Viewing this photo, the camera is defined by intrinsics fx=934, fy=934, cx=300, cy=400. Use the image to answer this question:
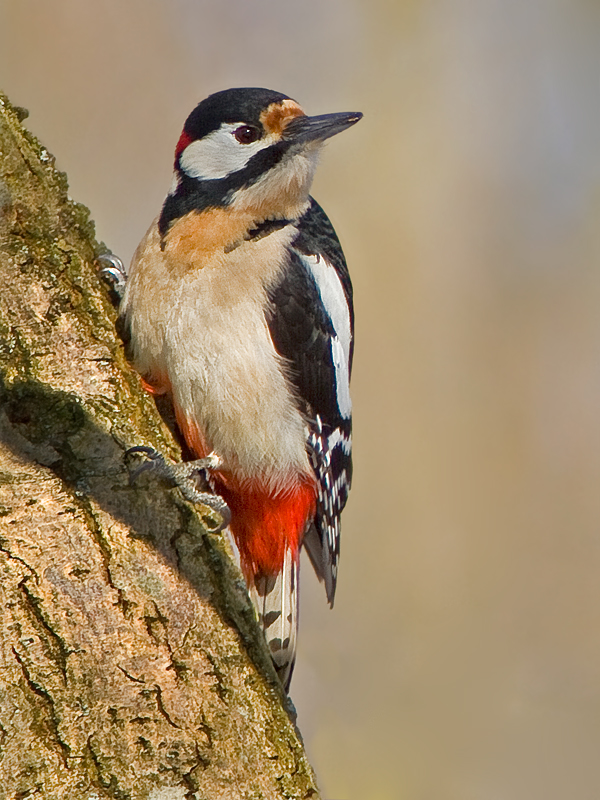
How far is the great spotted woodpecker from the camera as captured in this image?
2977mm

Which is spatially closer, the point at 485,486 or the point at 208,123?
the point at 208,123

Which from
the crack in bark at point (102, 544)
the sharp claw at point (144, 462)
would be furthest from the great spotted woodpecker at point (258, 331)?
the crack in bark at point (102, 544)

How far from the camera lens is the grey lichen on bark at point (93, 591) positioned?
2156mm

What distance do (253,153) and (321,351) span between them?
738 millimetres

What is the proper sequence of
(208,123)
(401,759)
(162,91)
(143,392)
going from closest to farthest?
(143,392) < (208,123) < (401,759) < (162,91)

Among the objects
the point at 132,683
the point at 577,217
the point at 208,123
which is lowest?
the point at 132,683

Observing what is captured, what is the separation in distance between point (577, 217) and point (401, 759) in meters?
3.65

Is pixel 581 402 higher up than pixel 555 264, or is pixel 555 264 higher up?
pixel 555 264

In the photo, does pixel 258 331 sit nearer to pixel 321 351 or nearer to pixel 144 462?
pixel 321 351

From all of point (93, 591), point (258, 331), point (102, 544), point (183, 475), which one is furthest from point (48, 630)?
point (258, 331)

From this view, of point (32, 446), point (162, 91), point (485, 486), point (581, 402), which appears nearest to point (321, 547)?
point (32, 446)

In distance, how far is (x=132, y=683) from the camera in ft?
7.38

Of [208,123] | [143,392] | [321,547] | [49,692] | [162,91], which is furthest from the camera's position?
[162,91]

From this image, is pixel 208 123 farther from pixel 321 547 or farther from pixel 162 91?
pixel 162 91
